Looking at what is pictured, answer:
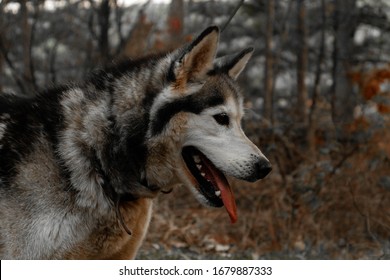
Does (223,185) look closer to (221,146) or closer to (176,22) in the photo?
(221,146)

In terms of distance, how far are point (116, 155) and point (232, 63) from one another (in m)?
1.14

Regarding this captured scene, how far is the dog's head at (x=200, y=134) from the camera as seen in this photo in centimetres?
436

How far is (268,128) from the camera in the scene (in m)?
10.1

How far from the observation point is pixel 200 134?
437 centimetres

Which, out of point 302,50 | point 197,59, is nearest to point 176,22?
point 302,50

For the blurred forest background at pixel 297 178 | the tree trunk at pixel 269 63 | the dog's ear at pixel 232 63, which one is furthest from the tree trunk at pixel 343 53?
the dog's ear at pixel 232 63

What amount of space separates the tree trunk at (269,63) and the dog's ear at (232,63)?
23.2ft

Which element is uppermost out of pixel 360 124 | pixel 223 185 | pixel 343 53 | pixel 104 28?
pixel 223 185

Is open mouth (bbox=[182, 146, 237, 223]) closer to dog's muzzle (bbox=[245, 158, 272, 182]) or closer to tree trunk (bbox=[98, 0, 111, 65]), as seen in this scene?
dog's muzzle (bbox=[245, 158, 272, 182])

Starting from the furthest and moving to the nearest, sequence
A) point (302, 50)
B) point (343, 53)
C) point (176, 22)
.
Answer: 1. point (176, 22)
2. point (343, 53)
3. point (302, 50)

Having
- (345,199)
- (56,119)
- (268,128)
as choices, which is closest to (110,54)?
(268,128)

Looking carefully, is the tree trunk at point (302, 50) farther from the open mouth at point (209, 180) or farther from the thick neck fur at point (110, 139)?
the thick neck fur at point (110, 139)

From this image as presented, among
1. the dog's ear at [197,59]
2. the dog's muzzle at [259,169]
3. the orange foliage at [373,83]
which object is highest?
the dog's ear at [197,59]
